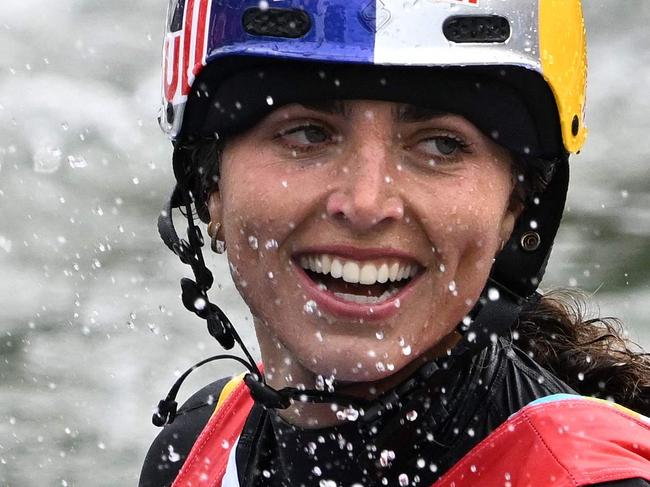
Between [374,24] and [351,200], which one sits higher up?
A: [374,24]

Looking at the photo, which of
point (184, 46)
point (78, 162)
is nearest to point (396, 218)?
point (184, 46)

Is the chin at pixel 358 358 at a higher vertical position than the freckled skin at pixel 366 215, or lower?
lower

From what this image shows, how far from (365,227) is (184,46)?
30.1 inches

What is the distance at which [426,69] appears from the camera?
214cm

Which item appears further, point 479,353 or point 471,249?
point 479,353

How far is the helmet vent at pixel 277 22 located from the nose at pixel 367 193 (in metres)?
0.35

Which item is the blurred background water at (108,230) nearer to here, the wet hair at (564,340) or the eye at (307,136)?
the wet hair at (564,340)

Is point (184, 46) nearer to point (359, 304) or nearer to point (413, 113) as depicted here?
point (413, 113)

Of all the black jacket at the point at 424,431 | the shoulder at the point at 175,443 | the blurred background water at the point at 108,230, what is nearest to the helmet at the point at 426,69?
the black jacket at the point at 424,431

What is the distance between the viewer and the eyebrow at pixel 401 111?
2.10 meters

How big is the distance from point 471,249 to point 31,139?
23.3 feet

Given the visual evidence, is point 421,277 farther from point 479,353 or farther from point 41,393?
point 41,393

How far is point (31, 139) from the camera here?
8609mm

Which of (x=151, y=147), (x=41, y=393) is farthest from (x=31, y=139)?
(x=41, y=393)
